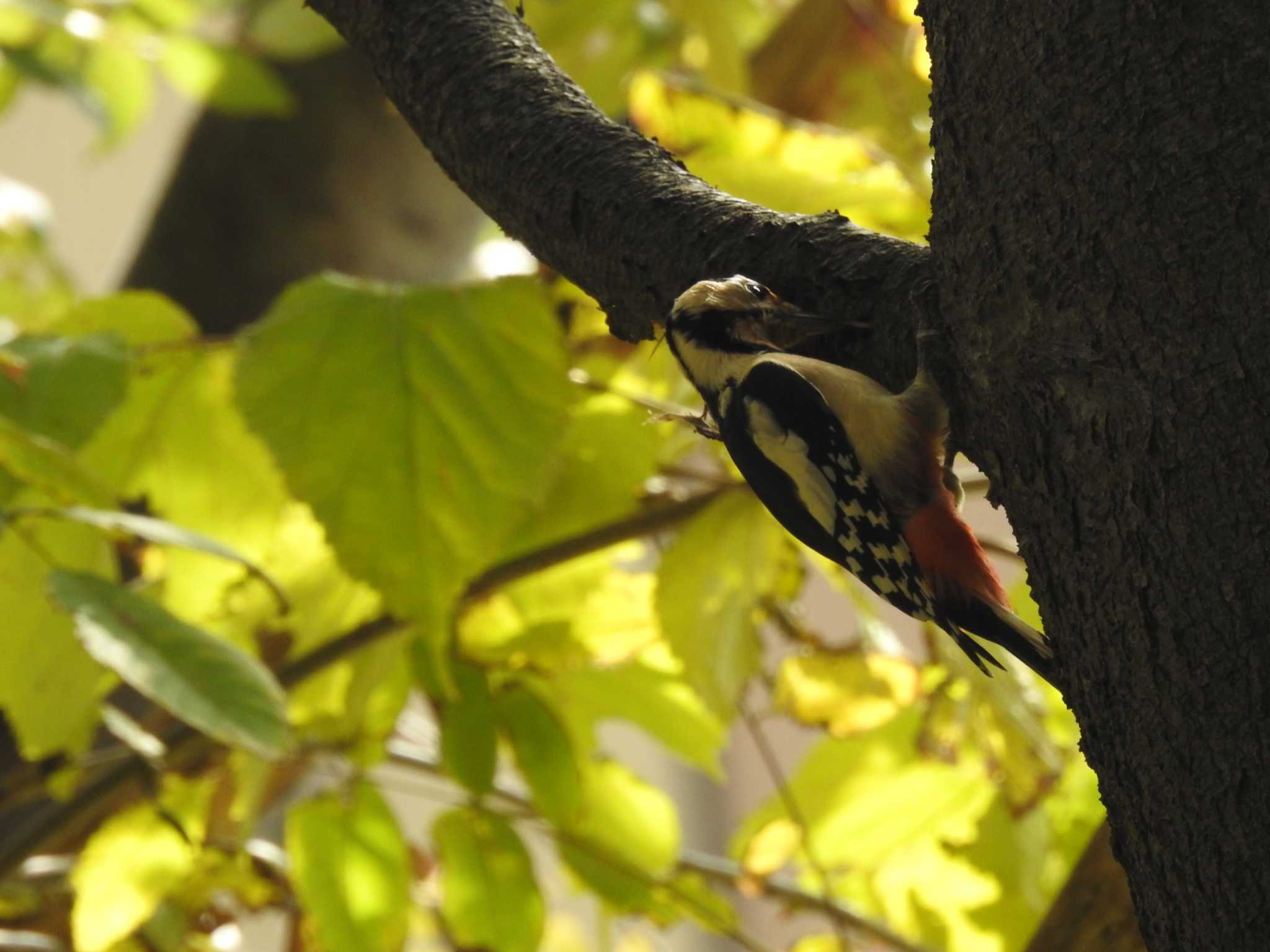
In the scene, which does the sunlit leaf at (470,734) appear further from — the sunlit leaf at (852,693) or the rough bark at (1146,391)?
the rough bark at (1146,391)

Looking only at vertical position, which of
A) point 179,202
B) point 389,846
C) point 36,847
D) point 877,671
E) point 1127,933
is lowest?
point 36,847

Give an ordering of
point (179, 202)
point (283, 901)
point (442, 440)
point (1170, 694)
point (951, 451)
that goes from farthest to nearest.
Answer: point (179, 202) → point (283, 901) → point (442, 440) → point (951, 451) → point (1170, 694)

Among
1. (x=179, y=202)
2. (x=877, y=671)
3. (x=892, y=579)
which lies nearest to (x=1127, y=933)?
(x=892, y=579)

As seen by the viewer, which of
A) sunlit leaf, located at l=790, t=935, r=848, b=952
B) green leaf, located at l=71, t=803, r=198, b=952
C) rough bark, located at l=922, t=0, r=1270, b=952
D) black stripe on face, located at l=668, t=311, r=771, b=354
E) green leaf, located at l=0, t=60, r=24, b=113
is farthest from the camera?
green leaf, located at l=0, t=60, r=24, b=113

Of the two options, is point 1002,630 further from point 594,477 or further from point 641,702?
point 641,702

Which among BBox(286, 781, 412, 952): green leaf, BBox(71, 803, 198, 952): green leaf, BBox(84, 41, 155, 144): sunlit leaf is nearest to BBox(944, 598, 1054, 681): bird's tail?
BBox(286, 781, 412, 952): green leaf

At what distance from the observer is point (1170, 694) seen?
→ 0.43 meters

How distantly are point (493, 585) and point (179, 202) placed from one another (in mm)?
857

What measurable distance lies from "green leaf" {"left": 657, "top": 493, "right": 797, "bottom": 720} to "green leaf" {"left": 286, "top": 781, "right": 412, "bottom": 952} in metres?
0.28

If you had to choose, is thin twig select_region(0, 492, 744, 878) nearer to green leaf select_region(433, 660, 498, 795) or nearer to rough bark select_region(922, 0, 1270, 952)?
green leaf select_region(433, 660, 498, 795)

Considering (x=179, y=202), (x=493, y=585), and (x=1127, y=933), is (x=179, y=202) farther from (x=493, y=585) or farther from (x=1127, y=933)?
(x=1127, y=933)

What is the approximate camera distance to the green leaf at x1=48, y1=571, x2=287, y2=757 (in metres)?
0.66

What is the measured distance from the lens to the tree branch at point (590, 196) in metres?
0.60

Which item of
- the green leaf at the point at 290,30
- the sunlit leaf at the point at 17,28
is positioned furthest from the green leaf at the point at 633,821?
the sunlit leaf at the point at 17,28
